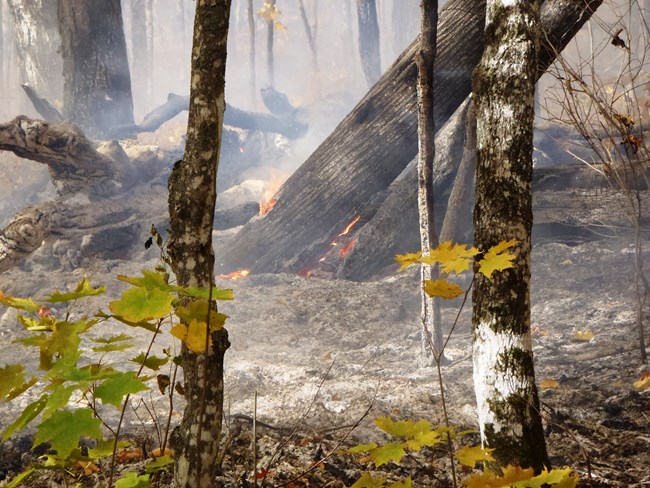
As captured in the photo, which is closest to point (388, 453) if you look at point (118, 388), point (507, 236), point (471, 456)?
point (471, 456)

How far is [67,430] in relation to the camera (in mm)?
1096

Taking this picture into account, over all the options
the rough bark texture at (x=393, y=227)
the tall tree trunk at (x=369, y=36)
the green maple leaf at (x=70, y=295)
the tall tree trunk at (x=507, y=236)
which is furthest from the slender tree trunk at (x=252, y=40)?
the green maple leaf at (x=70, y=295)

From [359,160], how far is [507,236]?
488 centimetres

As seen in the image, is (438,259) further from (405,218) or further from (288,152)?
(288,152)

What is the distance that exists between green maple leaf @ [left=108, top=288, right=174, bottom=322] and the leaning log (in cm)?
497

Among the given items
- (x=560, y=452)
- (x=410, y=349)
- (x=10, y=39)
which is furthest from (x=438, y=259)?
(x=10, y=39)

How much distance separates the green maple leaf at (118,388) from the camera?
1.11 m

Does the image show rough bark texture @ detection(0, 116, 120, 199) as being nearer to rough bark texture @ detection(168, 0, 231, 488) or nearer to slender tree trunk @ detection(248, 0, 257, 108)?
rough bark texture @ detection(168, 0, 231, 488)

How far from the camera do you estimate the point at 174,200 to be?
1.70 metres

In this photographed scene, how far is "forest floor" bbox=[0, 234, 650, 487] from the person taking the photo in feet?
8.24

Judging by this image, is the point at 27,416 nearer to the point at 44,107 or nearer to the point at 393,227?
the point at 393,227

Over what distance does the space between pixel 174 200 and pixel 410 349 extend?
4108 millimetres

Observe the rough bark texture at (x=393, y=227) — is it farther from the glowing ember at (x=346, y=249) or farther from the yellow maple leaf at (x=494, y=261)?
the yellow maple leaf at (x=494, y=261)

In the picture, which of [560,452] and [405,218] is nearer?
[560,452]
